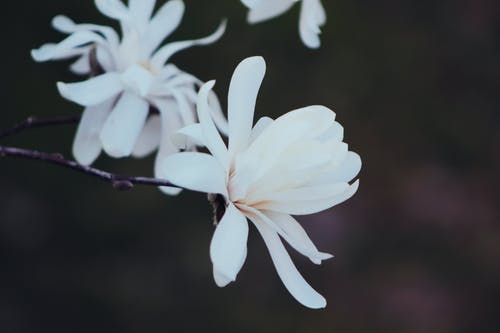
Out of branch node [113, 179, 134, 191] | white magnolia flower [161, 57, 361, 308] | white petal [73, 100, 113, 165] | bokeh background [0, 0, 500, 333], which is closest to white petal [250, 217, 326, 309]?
Answer: white magnolia flower [161, 57, 361, 308]

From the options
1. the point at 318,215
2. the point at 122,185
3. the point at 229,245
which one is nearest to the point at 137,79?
the point at 122,185

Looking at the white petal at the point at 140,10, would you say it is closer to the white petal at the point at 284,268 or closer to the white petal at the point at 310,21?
the white petal at the point at 310,21

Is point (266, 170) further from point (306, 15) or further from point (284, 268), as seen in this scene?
point (306, 15)

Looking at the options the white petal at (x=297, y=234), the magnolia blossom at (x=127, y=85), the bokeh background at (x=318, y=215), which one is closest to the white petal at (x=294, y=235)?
the white petal at (x=297, y=234)

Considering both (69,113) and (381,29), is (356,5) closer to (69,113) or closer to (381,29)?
(381,29)

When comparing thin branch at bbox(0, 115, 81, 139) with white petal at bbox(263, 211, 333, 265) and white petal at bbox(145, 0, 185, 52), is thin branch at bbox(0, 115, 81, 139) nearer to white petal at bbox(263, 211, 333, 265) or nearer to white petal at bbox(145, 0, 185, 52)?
white petal at bbox(145, 0, 185, 52)

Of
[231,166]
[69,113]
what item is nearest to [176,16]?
[231,166]

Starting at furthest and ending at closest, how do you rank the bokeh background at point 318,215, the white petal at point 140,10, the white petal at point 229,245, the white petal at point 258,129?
the bokeh background at point 318,215
the white petal at point 140,10
the white petal at point 258,129
the white petal at point 229,245
